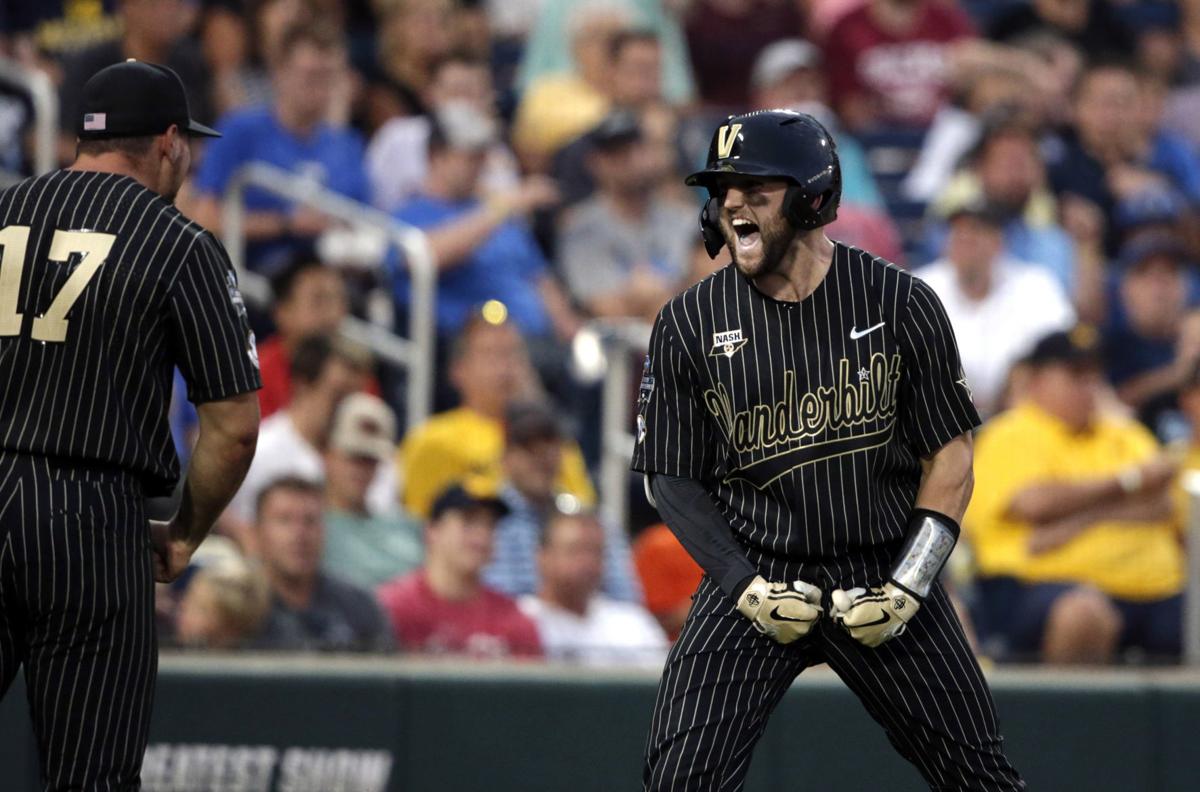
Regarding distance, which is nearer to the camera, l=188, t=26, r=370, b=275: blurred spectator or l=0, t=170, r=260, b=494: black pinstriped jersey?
l=0, t=170, r=260, b=494: black pinstriped jersey

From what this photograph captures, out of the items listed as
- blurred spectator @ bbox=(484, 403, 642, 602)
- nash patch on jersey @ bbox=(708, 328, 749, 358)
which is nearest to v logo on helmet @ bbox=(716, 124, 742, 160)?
nash patch on jersey @ bbox=(708, 328, 749, 358)

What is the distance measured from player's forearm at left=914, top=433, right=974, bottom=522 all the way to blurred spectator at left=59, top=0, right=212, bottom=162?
5.60 m

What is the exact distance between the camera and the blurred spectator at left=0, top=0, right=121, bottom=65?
368 inches

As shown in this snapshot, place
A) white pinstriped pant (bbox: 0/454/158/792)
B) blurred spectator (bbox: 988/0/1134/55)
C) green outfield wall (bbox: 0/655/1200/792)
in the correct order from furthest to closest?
1. blurred spectator (bbox: 988/0/1134/55)
2. green outfield wall (bbox: 0/655/1200/792)
3. white pinstriped pant (bbox: 0/454/158/792)

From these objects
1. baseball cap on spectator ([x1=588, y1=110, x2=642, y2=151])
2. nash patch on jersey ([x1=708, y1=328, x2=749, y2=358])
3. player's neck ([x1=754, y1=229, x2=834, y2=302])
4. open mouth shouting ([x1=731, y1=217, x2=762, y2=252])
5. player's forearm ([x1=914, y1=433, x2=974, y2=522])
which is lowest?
player's forearm ([x1=914, y1=433, x2=974, y2=522])

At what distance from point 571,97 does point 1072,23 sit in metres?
3.26

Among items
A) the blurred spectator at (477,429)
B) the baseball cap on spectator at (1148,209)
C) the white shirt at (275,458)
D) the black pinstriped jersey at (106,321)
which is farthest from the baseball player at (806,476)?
the baseball cap on spectator at (1148,209)

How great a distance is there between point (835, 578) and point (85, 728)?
168 centimetres

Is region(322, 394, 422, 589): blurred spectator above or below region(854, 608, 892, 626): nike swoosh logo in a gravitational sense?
above

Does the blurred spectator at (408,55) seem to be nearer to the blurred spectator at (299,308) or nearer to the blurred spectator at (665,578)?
the blurred spectator at (299,308)

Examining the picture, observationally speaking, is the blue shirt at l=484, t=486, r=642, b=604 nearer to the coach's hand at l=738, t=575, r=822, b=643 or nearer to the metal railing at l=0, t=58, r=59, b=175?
the metal railing at l=0, t=58, r=59, b=175

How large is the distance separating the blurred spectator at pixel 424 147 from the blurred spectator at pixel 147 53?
2.94 ft

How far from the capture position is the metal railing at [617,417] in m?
7.70

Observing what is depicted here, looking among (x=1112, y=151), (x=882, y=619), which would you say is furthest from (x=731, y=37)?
(x=882, y=619)
